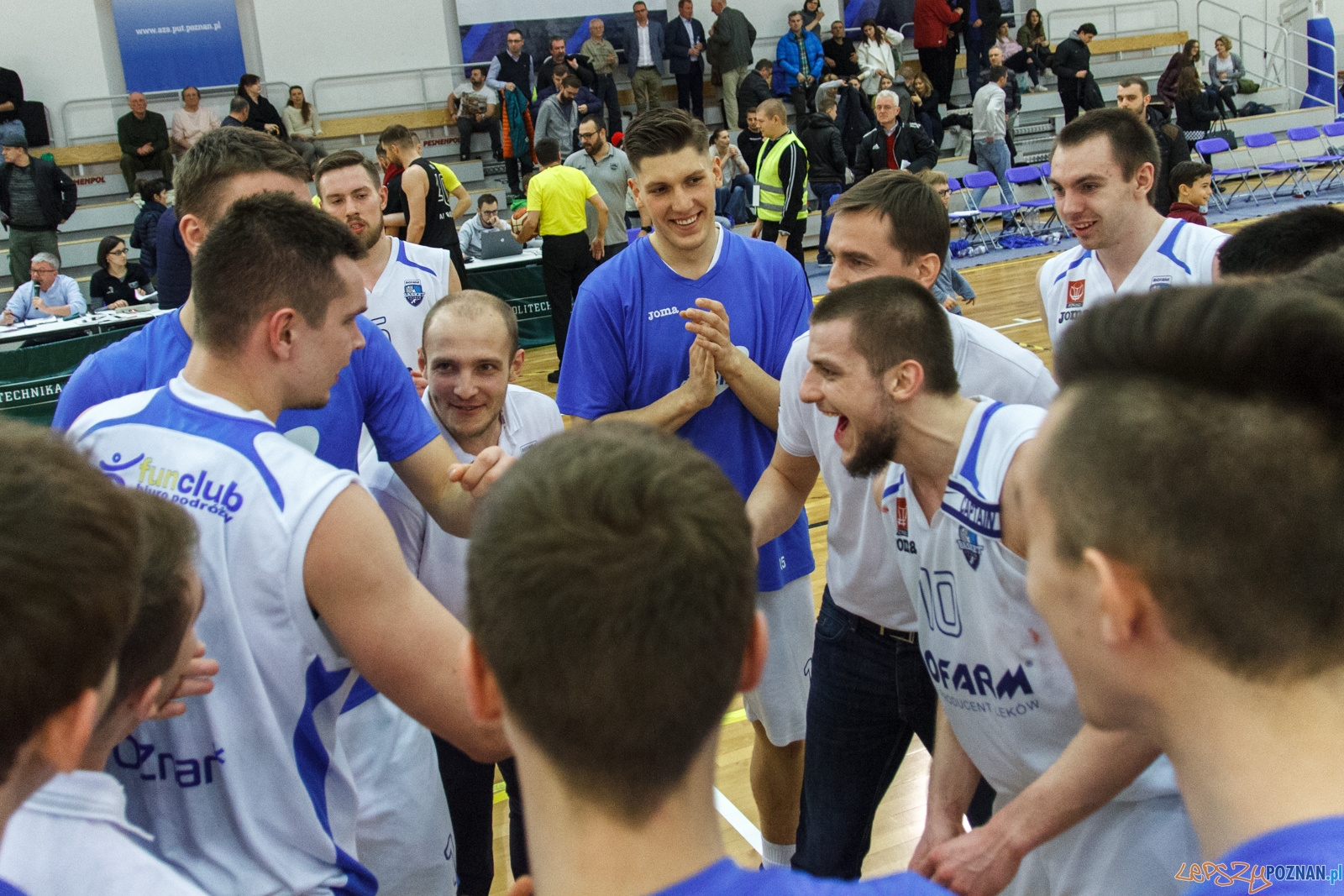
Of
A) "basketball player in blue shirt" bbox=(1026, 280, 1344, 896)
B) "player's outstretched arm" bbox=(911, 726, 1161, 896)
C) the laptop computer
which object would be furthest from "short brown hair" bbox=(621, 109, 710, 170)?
the laptop computer

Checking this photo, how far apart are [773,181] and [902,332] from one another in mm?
8561

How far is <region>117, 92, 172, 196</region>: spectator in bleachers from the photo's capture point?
14.5 meters

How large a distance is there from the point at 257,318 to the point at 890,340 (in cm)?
125

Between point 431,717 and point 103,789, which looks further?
point 431,717

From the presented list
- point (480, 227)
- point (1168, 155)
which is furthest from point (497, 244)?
point (1168, 155)

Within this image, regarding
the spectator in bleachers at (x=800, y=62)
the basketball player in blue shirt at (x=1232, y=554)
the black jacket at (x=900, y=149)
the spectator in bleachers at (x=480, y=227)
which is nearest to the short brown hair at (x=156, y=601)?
the basketball player in blue shirt at (x=1232, y=554)

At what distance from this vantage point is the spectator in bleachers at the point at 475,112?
1616 centimetres

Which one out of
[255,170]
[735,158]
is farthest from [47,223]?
[255,170]

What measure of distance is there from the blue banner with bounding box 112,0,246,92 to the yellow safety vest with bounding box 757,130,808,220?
402 inches

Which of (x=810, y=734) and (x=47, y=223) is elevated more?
(x=47, y=223)

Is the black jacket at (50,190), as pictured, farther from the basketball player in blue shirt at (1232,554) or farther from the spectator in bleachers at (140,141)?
the basketball player in blue shirt at (1232,554)

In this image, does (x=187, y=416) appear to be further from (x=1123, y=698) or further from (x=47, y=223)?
(x=47, y=223)

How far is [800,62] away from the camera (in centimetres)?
1762

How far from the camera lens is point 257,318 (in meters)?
1.97
